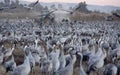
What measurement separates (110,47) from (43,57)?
15.1 ft

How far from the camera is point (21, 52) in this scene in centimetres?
1331

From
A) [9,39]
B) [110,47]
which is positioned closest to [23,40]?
[9,39]

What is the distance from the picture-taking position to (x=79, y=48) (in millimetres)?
12062

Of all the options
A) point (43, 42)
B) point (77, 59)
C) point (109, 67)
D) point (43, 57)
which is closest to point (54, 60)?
point (43, 57)

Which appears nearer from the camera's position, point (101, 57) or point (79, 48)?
point (101, 57)

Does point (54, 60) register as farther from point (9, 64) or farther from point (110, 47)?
point (110, 47)

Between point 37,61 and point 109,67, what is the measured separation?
2.52 metres

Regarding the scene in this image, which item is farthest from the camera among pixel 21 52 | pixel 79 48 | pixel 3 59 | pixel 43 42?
pixel 43 42

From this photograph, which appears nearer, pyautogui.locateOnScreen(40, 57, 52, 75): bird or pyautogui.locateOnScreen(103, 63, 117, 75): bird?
pyautogui.locateOnScreen(103, 63, 117, 75): bird

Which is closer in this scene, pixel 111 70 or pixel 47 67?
pixel 111 70

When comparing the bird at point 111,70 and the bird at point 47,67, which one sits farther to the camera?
the bird at point 47,67

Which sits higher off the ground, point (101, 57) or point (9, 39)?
point (101, 57)

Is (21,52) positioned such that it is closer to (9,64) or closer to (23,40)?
(23,40)

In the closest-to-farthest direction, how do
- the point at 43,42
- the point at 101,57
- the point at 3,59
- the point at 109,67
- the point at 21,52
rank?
the point at 109,67, the point at 101,57, the point at 3,59, the point at 21,52, the point at 43,42
